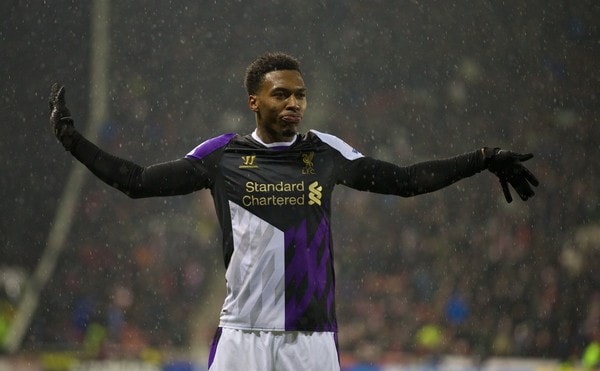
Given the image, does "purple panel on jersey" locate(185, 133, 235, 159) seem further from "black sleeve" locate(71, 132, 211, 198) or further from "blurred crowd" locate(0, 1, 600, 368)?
"blurred crowd" locate(0, 1, 600, 368)

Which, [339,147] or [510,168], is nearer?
[510,168]

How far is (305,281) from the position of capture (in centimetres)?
280

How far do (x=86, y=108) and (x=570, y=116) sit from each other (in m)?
4.06

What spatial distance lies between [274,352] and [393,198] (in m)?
5.48

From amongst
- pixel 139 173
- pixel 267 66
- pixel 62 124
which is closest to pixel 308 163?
pixel 267 66

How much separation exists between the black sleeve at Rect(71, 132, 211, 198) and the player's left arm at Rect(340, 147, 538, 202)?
0.51 metres

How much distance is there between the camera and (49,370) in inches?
286

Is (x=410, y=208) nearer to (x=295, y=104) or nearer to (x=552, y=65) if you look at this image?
(x=552, y=65)

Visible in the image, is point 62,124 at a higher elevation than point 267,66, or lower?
lower

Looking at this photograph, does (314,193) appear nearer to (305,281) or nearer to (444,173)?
(305,281)

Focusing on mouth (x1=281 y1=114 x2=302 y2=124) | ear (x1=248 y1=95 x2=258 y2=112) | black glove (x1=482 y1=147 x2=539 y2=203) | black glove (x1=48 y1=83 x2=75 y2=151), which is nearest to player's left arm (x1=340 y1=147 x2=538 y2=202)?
black glove (x1=482 y1=147 x2=539 y2=203)

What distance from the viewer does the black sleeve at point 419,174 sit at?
2.90 meters

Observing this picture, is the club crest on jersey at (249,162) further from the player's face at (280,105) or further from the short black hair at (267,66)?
the short black hair at (267,66)

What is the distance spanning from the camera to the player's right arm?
9.16 feet
